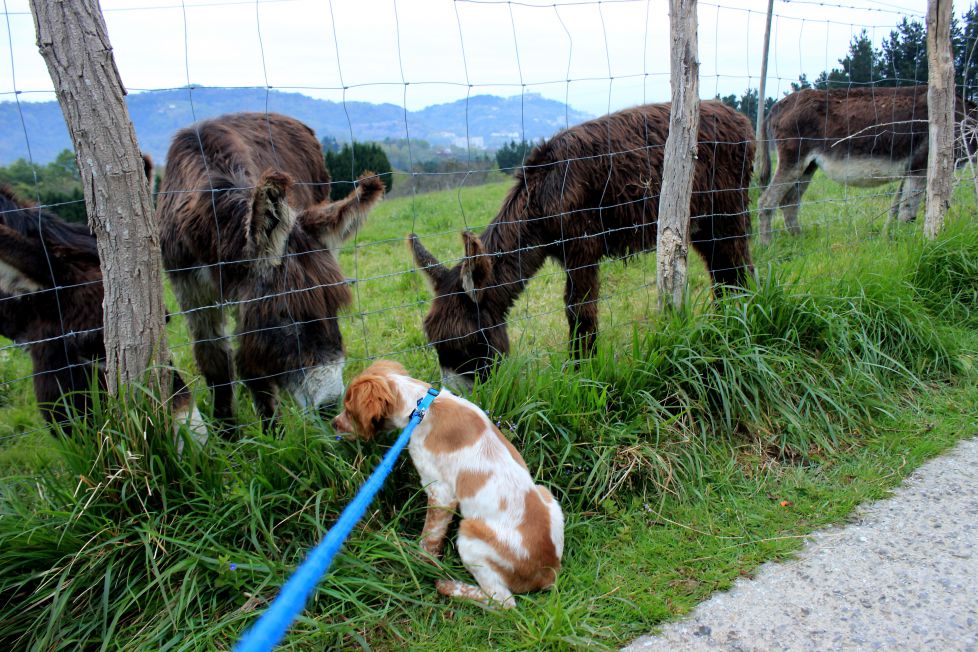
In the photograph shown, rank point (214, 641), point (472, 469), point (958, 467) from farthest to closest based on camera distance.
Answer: point (958, 467), point (472, 469), point (214, 641)

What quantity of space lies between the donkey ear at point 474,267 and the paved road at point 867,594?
Answer: 7.20 feet

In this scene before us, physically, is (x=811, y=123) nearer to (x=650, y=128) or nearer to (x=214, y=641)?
(x=650, y=128)

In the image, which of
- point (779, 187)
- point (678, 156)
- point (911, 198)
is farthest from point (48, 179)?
point (911, 198)

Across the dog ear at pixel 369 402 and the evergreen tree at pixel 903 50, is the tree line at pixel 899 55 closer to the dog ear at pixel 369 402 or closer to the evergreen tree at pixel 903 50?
the evergreen tree at pixel 903 50

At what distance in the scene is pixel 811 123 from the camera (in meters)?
7.90

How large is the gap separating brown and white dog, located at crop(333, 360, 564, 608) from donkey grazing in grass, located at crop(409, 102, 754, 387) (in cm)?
122

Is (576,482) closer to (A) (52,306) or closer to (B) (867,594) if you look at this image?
(B) (867,594)

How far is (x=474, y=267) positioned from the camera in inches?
154

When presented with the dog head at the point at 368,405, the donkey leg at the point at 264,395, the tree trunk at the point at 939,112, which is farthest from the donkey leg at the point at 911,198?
the donkey leg at the point at 264,395

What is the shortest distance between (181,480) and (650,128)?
3.75 m

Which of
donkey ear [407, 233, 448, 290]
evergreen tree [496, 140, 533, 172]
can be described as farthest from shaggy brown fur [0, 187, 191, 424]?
evergreen tree [496, 140, 533, 172]

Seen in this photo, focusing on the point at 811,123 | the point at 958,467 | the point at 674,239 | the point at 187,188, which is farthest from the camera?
the point at 811,123

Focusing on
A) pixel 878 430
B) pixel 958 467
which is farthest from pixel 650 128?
pixel 958 467

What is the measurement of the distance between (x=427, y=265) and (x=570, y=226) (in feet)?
3.22
